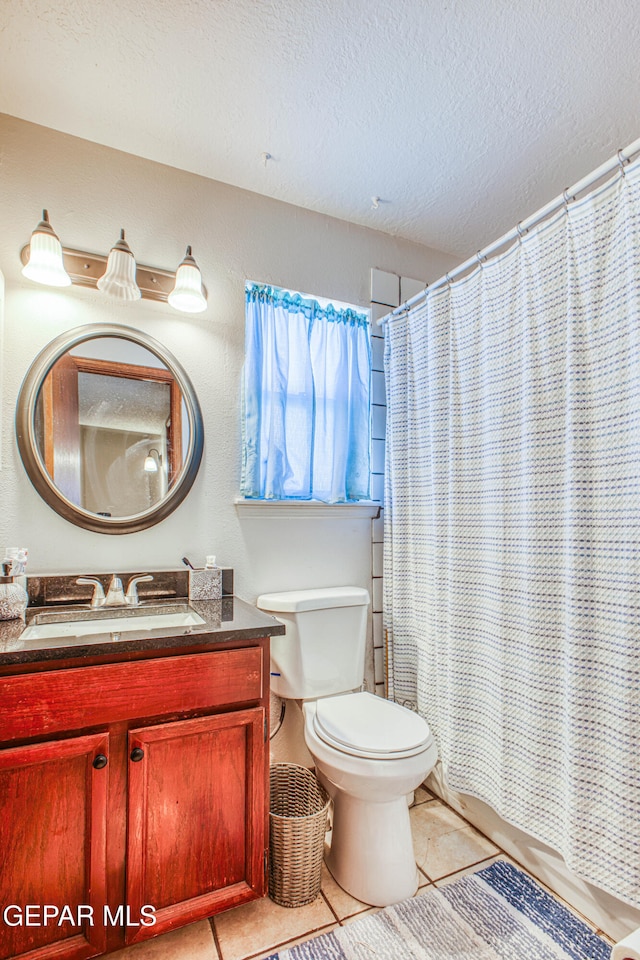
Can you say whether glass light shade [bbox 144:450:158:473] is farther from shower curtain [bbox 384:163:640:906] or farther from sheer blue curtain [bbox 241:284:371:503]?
shower curtain [bbox 384:163:640:906]

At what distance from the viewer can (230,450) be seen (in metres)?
1.85

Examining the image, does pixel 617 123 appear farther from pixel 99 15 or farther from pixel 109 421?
pixel 109 421

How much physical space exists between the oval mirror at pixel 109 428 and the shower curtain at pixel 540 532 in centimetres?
92

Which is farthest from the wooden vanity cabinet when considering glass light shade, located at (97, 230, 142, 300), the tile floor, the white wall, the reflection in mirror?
glass light shade, located at (97, 230, 142, 300)

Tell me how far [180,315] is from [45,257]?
46 centimetres

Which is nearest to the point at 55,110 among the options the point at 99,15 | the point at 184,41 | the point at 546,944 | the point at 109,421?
the point at 99,15

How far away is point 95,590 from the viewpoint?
1.55m

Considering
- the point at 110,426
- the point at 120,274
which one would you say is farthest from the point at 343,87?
the point at 110,426

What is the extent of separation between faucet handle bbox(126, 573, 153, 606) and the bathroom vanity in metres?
0.32

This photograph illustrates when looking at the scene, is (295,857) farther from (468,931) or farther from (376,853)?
(468,931)

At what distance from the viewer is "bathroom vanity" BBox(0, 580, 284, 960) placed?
1.08 metres

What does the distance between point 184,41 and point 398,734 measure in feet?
6.61

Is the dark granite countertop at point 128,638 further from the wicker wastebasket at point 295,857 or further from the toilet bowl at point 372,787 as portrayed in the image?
the wicker wastebasket at point 295,857

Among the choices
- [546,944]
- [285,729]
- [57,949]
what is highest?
[285,729]
